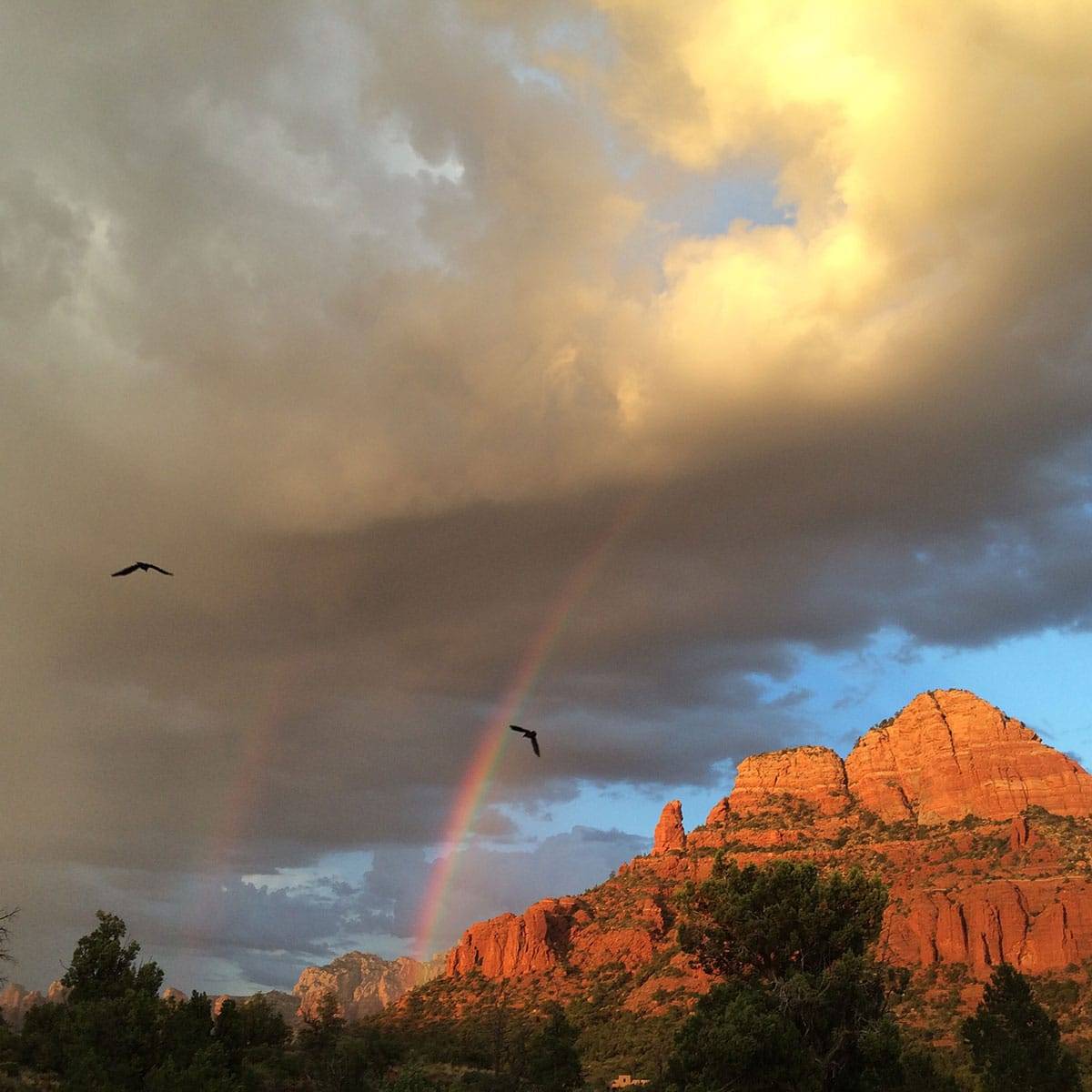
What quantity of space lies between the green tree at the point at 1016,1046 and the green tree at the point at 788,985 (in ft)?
30.2

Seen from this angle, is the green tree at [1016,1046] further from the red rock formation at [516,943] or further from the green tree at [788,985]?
the red rock formation at [516,943]

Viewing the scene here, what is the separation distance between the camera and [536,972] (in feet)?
590

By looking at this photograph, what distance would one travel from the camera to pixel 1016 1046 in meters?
61.5

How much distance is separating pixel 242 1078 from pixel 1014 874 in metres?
149

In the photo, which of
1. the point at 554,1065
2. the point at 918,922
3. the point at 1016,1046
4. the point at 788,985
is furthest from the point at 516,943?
the point at 788,985

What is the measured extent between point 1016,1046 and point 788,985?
20.5 meters

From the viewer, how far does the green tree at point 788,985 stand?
46531 millimetres

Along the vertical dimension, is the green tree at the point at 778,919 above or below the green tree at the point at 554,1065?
above

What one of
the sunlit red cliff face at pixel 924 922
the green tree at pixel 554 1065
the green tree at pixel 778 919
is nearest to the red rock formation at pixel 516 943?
the sunlit red cliff face at pixel 924 922

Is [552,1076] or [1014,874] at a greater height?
[1014,874]

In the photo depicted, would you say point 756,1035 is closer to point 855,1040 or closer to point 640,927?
point 855,1040

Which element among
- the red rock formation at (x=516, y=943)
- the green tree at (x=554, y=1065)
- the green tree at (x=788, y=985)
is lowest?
the green tree at (x=554, y=1065)

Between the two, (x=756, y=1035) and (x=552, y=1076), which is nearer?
(x=756, y=1035)

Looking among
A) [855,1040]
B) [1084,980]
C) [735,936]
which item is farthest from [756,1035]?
[1084,980]
